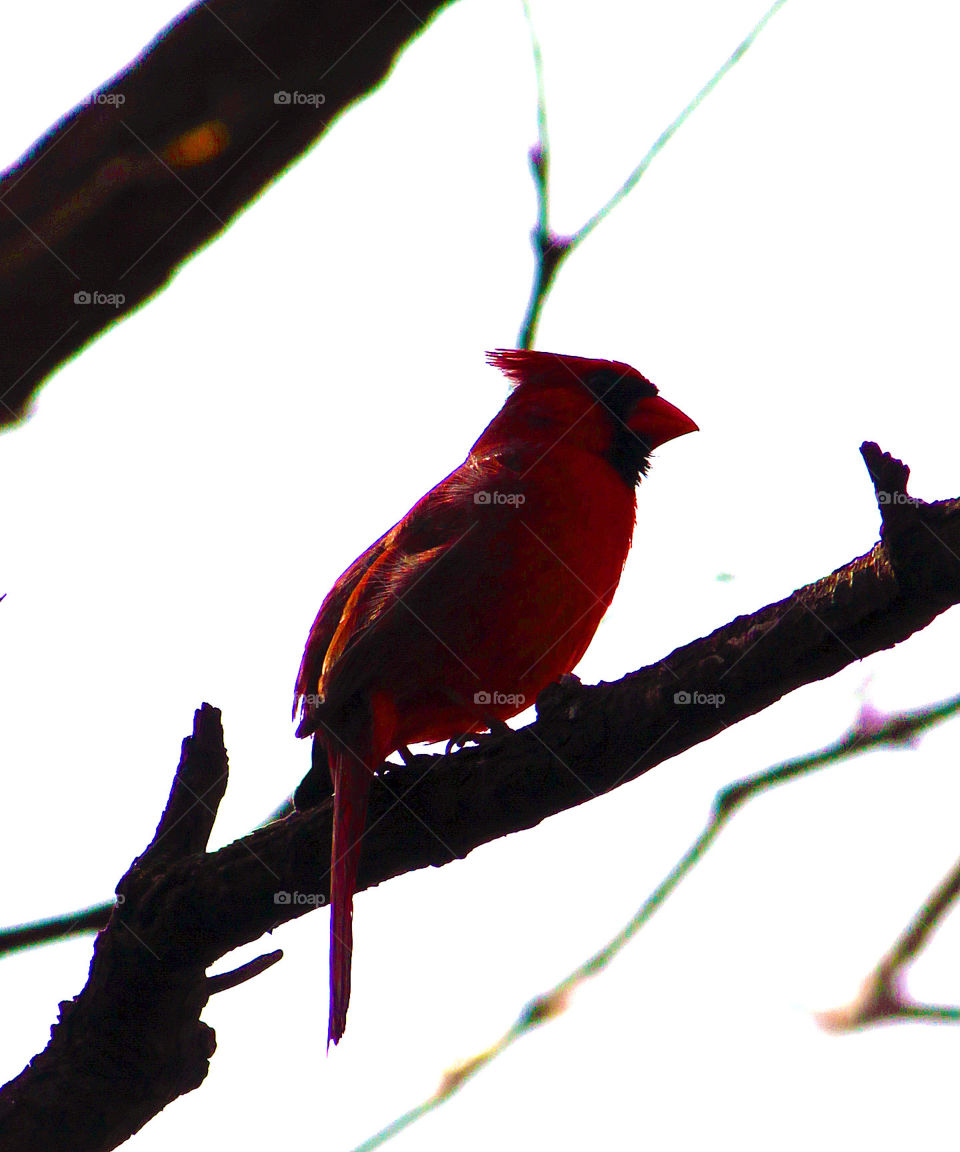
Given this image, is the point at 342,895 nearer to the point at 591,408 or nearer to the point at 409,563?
the point at 409,563

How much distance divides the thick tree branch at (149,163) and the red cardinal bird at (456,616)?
146cm

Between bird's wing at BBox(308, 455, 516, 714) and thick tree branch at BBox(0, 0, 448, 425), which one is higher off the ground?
bird's wing at BBox(308, 455, 516, 714)

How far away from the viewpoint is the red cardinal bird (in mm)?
2830

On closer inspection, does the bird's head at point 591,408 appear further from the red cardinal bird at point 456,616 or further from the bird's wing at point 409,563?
the bird's wing at point 409,563

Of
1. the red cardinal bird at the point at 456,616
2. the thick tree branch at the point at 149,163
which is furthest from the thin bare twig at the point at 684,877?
the thick tree branch at the point at 149,163

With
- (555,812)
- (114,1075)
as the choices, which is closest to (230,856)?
(114,1075)

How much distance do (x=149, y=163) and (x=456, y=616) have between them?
174 centimetres

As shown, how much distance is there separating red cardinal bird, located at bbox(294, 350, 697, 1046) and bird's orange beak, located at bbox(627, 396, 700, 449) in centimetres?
41

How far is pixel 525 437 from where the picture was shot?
367cm

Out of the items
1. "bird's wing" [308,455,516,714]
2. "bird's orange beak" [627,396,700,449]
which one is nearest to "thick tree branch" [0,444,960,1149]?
"bird's wing" [308,455,516,714]

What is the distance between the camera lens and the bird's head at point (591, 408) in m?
3.72

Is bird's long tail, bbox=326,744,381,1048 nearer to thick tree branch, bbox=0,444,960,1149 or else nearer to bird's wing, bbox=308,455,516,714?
thick tree branch, bbox=0,444,960,1149

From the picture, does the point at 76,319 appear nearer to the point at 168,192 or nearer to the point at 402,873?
the point at 168,192

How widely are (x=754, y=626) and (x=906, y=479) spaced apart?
40cm
